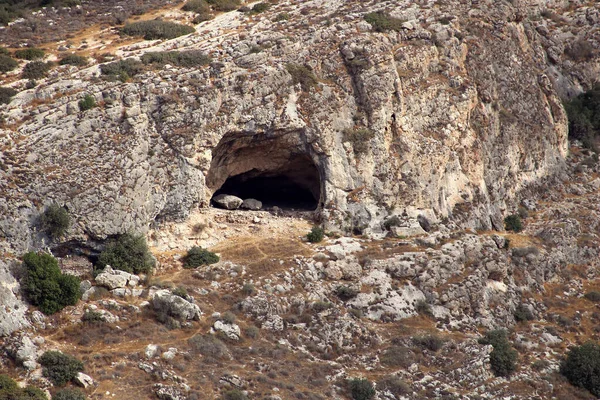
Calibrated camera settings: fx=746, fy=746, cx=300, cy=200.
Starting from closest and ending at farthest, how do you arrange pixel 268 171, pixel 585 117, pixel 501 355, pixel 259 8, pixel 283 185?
pixel 501 355 < pixel 268 171 < pixel 283 185 < pixel 259 8 < pixel 585 117

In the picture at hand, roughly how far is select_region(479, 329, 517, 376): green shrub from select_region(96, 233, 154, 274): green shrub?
61.9 feet

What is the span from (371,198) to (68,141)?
61.1 feet

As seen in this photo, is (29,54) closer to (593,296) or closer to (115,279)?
(115,279)

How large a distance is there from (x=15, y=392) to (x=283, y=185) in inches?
1047

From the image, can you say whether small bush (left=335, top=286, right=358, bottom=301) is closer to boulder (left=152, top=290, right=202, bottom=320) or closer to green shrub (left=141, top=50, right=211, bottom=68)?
boulder (left=152, top=290, right=202, bottom=320)

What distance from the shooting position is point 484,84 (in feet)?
179

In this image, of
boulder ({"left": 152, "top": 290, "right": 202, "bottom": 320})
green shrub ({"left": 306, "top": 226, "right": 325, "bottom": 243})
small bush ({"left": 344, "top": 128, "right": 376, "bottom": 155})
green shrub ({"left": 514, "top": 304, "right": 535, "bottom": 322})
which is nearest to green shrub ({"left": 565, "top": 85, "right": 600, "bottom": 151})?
green shrub ({"left": 514, "top": 304, "right": 535, "bottom": 322})

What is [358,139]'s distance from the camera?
Answer: 4778cm

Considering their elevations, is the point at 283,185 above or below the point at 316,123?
below

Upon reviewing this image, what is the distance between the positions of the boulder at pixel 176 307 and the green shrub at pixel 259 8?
2617 cm

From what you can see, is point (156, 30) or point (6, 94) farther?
point (156, 30)

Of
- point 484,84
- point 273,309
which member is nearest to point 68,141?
point 273,309

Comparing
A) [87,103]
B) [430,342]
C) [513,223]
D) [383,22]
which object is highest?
[383,22]

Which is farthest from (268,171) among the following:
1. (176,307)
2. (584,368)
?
(584,368)
